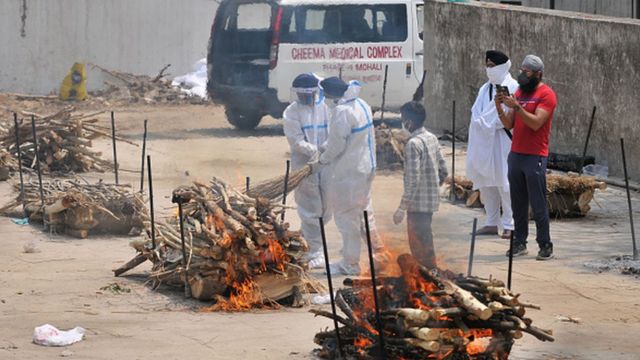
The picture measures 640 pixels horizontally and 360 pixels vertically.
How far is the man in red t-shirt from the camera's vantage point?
11.6 meters

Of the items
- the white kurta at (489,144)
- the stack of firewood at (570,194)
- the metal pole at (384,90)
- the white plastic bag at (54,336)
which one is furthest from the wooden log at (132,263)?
the metal pole at (384,90)

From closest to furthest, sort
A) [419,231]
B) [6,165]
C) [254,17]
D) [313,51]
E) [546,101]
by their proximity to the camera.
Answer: [419,231], [546,101], [6,165], [313,51], [254,17]

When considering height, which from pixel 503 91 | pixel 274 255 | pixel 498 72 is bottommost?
pixel 274 255

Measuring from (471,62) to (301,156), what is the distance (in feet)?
29.9

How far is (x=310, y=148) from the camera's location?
39.2 feet

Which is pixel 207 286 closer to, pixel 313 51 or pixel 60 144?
pixel 60 144

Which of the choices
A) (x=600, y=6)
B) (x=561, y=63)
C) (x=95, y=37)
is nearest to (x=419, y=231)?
(x=561, y=63)

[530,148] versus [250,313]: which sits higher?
[530,148]

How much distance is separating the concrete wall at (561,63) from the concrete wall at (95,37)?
949cm

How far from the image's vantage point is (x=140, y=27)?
29562mm

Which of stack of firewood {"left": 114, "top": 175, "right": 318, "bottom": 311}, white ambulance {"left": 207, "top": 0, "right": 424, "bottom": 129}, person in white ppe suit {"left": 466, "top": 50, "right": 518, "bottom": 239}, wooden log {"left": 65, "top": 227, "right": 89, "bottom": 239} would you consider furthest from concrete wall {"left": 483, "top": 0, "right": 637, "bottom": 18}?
stack of firewood {"left": 114, "top": 175, "right": 318, "bottom": 311}

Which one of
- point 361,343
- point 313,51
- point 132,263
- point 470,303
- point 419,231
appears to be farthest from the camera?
point 313,51

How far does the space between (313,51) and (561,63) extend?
4.75 meters

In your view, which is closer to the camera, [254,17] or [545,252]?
[545,252]
